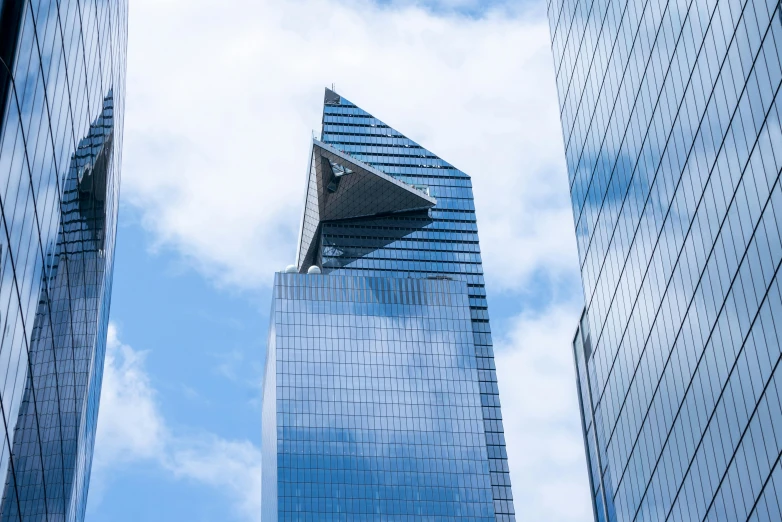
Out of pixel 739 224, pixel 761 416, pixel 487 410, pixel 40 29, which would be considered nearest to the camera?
Answer: pixel 40 29

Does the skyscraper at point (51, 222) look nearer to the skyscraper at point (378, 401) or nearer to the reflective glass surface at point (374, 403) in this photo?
the reflective glass surface at point (374, 403)

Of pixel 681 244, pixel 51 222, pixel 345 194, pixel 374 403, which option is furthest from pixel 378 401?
pixel 51 222

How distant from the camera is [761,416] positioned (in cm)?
4259

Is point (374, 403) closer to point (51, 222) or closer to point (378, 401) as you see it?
point (378, 401)

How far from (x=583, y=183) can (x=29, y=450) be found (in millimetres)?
37267

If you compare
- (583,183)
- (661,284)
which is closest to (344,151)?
(583,183)

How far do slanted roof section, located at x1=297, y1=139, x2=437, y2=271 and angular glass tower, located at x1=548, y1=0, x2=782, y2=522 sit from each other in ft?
361

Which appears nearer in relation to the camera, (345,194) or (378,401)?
(378,401)

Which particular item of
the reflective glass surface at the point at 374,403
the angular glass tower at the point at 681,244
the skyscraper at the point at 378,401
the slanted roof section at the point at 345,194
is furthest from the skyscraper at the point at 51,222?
the slanted roof section at the point at 345,194

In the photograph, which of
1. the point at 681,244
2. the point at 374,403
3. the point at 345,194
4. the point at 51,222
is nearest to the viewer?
the point at 51,222

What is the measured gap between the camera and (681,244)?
174ft

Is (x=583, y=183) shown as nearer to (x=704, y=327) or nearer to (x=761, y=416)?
(x=704, y=327)

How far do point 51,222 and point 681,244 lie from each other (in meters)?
25.1

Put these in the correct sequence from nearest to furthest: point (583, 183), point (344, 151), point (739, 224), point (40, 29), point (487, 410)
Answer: point (40, 29)
point (739, 224)
point (583, 183)
point (487, 410)
point (344, 151)
